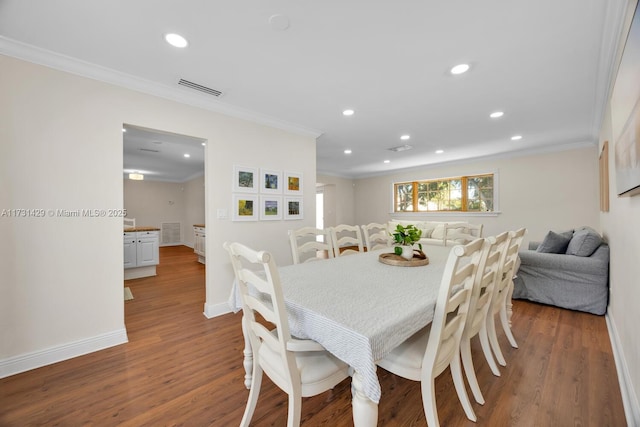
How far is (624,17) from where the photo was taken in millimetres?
1494

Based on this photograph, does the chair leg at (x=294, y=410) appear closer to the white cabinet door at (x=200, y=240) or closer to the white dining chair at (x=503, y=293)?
the white dining chair at (x=503, y=293)

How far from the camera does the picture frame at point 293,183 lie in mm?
3467

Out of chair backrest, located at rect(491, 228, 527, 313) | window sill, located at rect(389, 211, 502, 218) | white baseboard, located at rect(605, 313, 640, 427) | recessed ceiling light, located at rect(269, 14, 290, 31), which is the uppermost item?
recessed ceiling light, located at rect(269, 14, 290, 31)

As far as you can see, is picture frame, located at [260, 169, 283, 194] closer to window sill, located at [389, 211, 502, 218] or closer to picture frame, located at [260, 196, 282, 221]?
picture frame, located at [260, 196, 282, 221]

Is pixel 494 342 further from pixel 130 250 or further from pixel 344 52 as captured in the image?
pixel 130 250

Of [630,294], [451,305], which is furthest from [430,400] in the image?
[630,294]

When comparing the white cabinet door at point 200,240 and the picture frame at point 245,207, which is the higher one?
the picture frame at point 245,207

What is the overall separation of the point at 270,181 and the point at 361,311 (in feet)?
8.16

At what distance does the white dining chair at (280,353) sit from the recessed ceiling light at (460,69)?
2.23 meters

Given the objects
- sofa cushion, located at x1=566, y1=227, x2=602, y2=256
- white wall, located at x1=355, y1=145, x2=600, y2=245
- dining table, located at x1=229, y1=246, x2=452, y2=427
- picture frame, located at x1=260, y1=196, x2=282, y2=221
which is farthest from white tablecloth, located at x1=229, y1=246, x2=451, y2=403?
white wall, located at x1=355, y1=145, x2=600, y2=245

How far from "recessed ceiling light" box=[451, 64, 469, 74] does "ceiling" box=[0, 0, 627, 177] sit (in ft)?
0.18

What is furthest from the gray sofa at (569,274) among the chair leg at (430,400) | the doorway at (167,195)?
the doorway at (167,195)

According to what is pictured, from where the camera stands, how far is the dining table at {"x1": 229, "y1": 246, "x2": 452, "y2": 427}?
3.01 feet

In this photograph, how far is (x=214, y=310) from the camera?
2.76 metres
